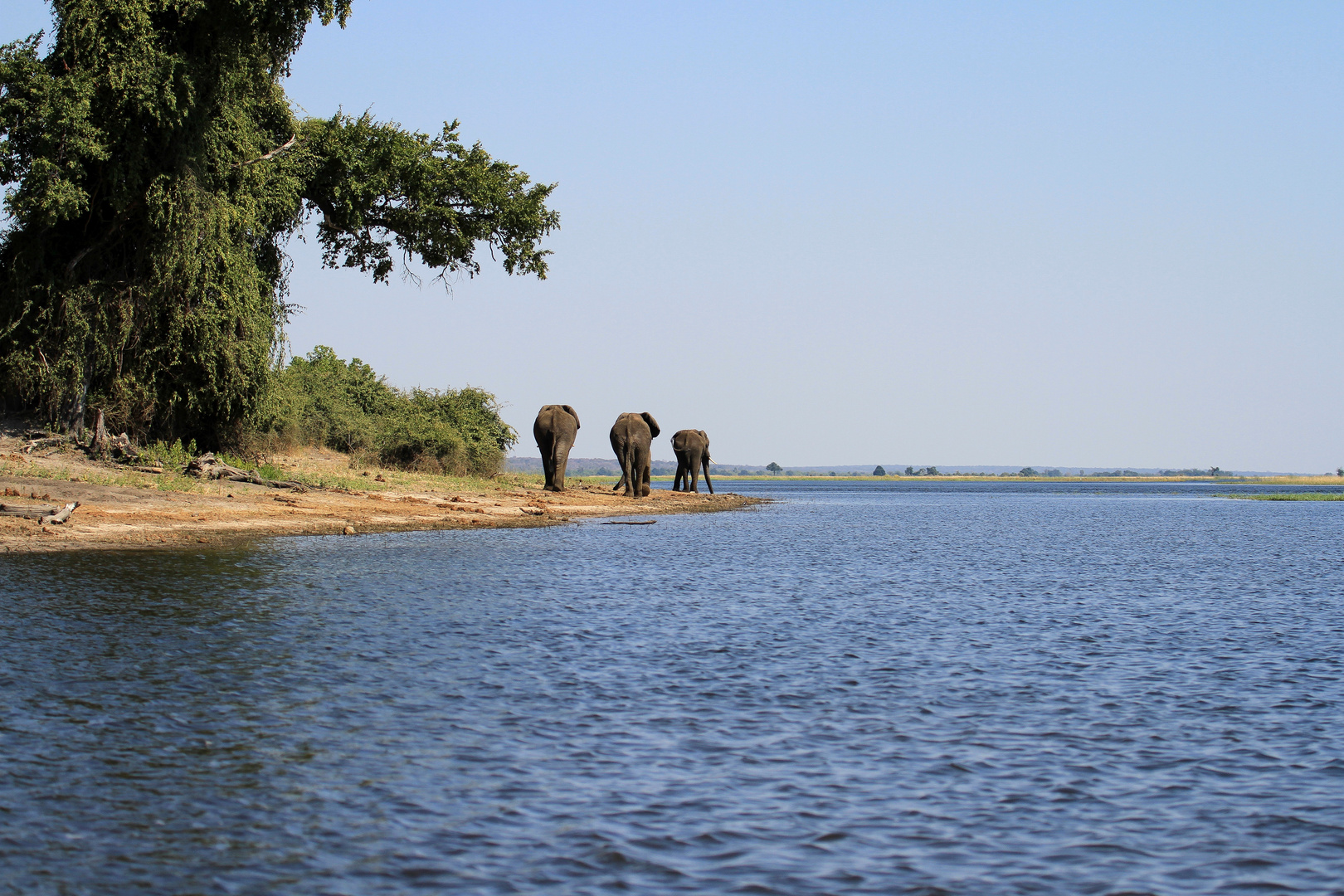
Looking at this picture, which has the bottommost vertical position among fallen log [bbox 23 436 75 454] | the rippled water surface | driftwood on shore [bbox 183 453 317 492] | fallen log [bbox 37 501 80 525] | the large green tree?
the rippled water surface

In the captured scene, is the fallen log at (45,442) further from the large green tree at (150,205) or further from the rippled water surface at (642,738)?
the rippled water surface at (642,738)

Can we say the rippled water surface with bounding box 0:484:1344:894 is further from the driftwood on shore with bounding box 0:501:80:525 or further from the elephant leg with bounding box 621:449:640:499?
the elephant leg with bounding box 621:449:640:499

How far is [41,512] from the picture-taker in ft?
69.8

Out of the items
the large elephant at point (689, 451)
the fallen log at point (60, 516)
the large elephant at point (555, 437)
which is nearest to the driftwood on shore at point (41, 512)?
the fallen log at point (60, 516)

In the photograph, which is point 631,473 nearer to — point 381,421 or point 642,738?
point 381,421

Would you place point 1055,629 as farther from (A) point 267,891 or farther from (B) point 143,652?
(A) point 267,891

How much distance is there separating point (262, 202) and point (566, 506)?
1471 cm

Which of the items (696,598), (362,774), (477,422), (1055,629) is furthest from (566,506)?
(362,774)

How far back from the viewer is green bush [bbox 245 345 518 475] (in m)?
39.0

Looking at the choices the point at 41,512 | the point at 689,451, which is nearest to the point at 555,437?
the point at 689,451

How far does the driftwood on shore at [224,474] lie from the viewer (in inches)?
1143

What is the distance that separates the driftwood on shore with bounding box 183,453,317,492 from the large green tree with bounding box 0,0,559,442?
169 cm

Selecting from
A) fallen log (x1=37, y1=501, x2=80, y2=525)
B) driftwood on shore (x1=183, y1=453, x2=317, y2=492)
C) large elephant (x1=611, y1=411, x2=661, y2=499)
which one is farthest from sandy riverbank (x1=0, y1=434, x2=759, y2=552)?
large elephant (x1=611, y1=411, x2=661, y2=499)

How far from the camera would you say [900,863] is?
6090mm
